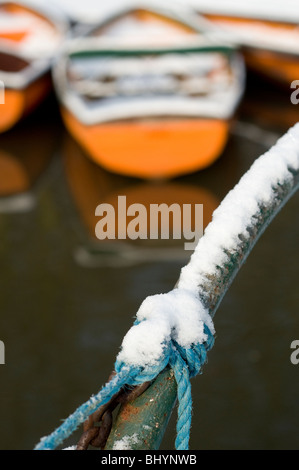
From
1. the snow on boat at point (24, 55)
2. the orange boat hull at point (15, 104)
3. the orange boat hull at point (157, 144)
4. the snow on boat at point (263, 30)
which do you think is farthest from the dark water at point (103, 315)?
the snow on boat at point (263, 30)

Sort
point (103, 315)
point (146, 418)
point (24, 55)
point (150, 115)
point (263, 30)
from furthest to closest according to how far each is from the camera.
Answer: point (263, 30), point (24, 55), point (150, 115), point (103, 315), point (146, 418)

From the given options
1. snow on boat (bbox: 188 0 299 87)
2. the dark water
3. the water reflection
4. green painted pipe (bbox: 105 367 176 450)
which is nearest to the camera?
green painted pipe (bbox: 105 367 176 450)

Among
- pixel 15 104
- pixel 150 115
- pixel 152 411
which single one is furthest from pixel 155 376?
pixel 15 104

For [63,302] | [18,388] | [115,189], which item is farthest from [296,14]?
[18,388]

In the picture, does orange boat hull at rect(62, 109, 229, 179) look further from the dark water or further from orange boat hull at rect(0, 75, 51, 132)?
orange boat hull at rect(0, 75, 51, 132)

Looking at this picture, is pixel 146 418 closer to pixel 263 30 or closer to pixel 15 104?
pixel 15 104

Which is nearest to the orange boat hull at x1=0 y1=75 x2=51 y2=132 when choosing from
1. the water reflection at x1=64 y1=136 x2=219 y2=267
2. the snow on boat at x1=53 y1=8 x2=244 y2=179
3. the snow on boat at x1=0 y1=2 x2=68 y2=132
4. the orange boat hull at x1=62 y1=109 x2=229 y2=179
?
the snow on boat at x1=0 y1=2 x2=68 y2=132
